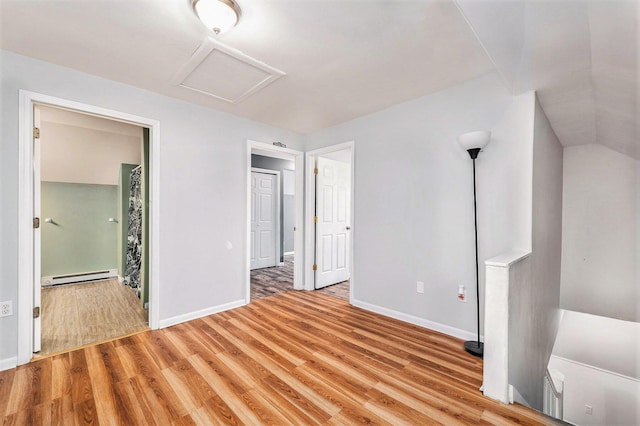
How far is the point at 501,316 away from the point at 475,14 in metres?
1.74

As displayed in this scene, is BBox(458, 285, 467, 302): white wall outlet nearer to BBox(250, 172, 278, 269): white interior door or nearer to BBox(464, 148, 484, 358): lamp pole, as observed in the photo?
BBox(464, 148, 484, 358): lamp pole

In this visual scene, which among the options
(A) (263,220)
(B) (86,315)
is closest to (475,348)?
(B) (86,315)

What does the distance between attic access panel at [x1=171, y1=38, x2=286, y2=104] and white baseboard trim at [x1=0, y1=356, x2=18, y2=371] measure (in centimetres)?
254

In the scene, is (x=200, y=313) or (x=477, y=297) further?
(x=200, y=313)

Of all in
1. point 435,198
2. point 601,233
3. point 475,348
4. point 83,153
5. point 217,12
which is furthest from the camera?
point 83,153

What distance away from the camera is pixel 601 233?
3604 mm

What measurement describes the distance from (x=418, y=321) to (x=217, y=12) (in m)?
3.07

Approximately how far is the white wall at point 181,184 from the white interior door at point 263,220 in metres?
2.11

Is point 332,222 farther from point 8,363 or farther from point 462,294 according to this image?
point 8,363

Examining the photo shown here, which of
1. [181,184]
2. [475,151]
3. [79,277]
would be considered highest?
[475,151]

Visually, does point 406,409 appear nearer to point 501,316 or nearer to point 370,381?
point 370,381

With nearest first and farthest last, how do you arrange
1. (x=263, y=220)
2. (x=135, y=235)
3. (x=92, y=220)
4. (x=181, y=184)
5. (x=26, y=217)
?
1. (x=26, y=217)
2. (x=181, y=184)
3. (x=135, y=235)
4. (x=92, y=220)
5. (x=263, y=220)

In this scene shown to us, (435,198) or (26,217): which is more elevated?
(435,198)

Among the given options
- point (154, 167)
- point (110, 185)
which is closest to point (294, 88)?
point (154, 167)
